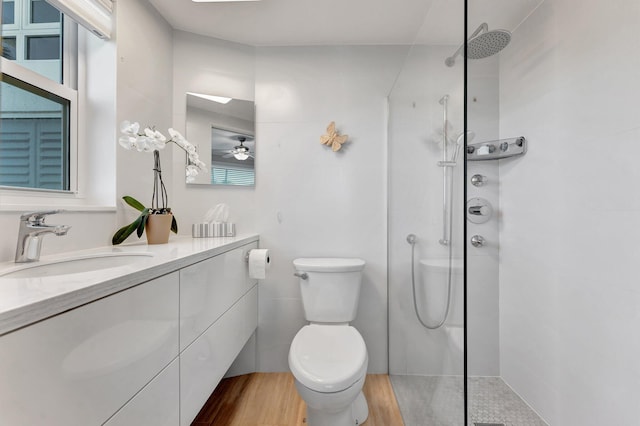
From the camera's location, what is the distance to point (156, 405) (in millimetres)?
798

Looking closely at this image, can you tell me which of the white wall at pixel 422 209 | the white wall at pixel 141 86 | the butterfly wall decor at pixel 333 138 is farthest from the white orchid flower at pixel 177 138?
the white wall at pixel 422 209

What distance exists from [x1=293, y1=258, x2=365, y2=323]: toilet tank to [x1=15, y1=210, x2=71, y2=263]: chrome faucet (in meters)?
1.07

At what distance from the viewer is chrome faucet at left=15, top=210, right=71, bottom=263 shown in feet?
2.78

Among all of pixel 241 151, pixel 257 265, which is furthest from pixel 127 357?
pixel 241 151

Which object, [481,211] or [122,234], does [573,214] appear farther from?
[122,234]

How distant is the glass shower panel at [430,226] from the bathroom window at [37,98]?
5.10ft

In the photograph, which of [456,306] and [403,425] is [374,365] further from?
[456,306]

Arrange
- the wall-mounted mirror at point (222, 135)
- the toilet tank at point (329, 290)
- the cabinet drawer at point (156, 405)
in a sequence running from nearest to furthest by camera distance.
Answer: the cabinet drawer at point (156, 405)
the toilet tank at point (329, 290)
the wall-mounted mirror at point (222, 135)

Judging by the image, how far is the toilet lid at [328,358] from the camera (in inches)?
43.6

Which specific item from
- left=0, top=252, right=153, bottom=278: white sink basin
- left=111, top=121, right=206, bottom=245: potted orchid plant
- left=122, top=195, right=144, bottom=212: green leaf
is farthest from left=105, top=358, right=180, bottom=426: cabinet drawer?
left=122, top=195, right=144, bottom=212: green leaf

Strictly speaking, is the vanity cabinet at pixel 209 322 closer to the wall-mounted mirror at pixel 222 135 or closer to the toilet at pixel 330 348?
the toilet at pixel 330 348

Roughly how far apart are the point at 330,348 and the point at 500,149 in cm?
134

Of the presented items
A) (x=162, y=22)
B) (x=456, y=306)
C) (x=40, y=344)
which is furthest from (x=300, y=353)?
(x=162, y=22)

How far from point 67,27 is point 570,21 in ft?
7.32
